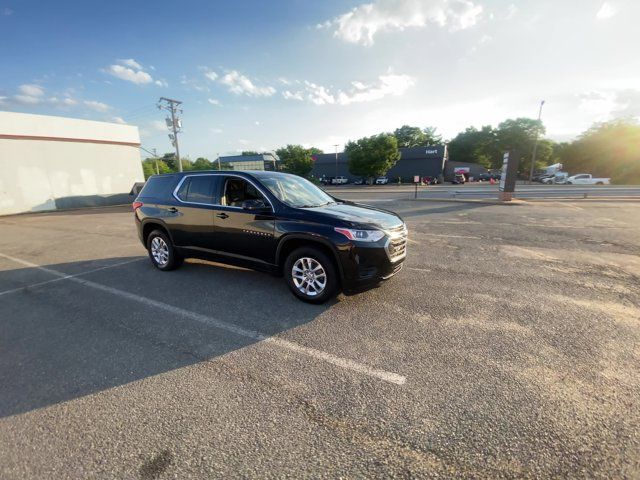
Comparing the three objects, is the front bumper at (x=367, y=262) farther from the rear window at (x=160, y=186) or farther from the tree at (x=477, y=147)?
the tree at (x=477, y=147)

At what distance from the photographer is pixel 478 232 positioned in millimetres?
9219

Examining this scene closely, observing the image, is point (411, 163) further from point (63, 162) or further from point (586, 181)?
point (63, 162)

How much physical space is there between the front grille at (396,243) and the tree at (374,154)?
158 feet

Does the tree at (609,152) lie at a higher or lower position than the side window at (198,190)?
higher

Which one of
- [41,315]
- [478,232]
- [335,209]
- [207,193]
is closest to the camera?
[41,315]

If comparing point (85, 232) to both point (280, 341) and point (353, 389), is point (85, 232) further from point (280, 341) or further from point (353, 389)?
point (353, 389)

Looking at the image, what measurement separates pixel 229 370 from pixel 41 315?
326cm

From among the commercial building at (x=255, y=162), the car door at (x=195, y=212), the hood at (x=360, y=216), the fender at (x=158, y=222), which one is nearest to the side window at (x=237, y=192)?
the car door at (x=195, y=212)

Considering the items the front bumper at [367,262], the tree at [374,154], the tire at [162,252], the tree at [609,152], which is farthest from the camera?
the tree at [374,154]

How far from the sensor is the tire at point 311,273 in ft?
12.8

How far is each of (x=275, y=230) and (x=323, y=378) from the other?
85.9 inches

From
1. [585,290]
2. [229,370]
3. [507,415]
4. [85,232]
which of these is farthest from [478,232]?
[85,232]

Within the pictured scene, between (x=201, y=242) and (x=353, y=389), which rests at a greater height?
(x=201, y=242)

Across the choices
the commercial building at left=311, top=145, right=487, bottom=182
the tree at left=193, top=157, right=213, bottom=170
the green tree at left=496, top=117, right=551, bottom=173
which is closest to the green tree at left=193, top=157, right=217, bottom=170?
the tree at left=193, top=157, right=213, bottom=170
